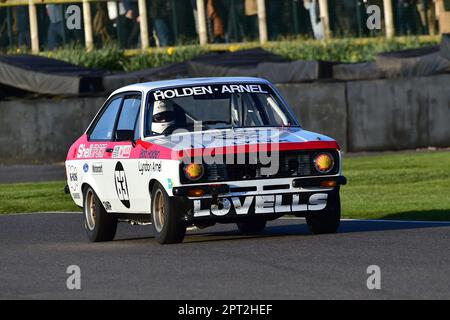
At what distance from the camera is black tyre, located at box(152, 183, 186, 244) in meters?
11.6

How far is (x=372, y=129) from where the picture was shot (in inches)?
960

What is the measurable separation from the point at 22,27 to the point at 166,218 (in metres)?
22.4

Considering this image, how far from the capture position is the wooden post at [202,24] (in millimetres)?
32000

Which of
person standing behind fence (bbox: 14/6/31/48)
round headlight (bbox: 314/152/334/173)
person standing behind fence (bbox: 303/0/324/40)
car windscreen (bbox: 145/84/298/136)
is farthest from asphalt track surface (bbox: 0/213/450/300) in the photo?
person standing behind fence (bbox: 14/6/31/48)

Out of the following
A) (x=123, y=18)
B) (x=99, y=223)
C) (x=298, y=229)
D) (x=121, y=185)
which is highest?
(x=123, y=18)

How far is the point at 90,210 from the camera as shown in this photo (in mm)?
13422

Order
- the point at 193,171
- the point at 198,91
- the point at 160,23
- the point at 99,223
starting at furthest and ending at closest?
the point at 160,23, the point at 99,223, the point at 198,91, the point at 193,171

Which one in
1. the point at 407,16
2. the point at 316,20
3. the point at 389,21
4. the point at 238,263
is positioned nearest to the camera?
the point at 238,263

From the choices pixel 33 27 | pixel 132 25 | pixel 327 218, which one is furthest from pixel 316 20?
pixel 327 218

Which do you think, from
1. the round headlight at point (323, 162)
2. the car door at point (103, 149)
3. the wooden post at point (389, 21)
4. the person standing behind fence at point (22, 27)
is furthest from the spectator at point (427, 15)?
the round headlight at point (323, 162)

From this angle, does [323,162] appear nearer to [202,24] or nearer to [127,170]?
[127,170]

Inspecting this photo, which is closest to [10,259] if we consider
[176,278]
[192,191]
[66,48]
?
[192,191]

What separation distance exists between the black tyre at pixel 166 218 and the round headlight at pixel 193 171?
0.24 m
